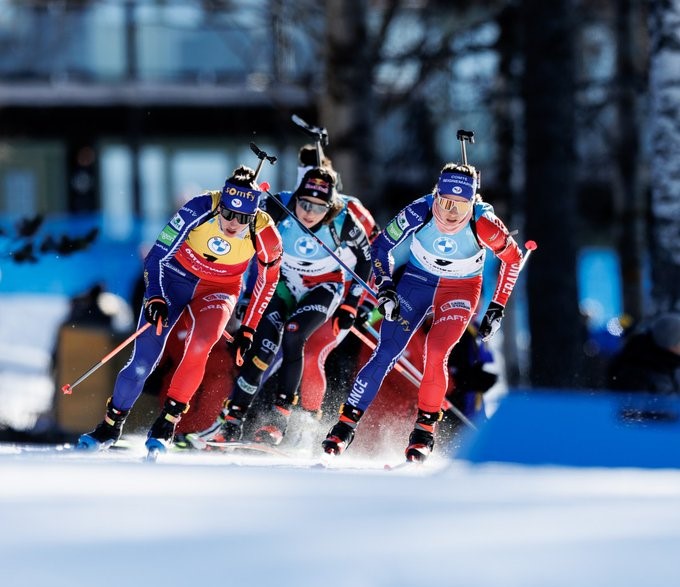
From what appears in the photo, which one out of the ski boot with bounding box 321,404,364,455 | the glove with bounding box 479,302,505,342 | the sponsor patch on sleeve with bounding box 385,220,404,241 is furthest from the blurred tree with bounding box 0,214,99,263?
the glove with bounding box 479,302,505,342

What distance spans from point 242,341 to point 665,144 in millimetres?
4661

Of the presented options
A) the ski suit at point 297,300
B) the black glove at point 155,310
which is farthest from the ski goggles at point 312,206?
the black glove at point 155,310

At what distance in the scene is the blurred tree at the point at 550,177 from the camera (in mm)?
12831

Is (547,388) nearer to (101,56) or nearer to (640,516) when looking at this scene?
(640,516)

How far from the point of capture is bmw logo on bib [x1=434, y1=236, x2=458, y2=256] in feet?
25.1

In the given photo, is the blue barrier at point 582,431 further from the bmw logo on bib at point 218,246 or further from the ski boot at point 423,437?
the bmw logo on bib at point 218,246

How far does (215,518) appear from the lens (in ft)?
9.18

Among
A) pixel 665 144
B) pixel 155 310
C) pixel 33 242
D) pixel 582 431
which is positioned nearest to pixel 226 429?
pixel 155 310

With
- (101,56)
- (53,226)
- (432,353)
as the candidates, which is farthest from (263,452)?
(101,56)

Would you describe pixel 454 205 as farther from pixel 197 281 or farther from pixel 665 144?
pixel 665 144

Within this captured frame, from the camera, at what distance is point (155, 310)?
24.7 ft

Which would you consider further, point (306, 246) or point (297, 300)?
point (297, 300)

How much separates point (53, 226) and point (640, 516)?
16.5 m

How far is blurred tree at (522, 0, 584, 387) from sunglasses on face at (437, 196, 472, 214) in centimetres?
550
